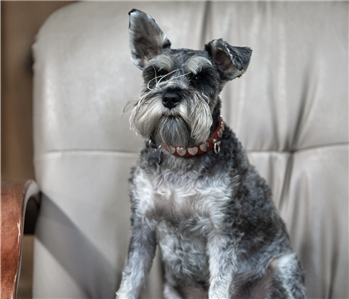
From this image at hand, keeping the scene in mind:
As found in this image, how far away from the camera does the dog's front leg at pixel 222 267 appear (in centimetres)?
111

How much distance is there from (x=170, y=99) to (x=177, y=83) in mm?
66

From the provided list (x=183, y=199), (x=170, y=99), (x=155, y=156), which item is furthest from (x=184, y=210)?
(x=170, y=99)

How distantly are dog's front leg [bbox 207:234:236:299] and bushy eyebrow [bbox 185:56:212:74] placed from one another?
469mm

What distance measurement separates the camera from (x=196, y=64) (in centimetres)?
107

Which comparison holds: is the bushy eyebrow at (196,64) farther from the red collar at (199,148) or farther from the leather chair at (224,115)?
the leather chair at (224,115)

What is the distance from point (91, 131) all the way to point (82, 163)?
127 mm

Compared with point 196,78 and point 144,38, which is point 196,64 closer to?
point 196,78

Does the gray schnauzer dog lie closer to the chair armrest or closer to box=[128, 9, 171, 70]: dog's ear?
box=[128, 9, 171, 70]: dog's ear

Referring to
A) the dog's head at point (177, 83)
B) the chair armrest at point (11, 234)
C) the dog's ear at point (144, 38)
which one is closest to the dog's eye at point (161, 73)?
the dog's head at point (177, 83)

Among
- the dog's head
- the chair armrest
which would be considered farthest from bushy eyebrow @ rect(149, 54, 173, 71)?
the chair armrest

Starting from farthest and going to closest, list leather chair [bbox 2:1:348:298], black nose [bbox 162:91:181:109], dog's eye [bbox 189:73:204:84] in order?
1. leather chair [bbox 2:1:348:298]
2. dog's eye [bbox 189:73:204:84]
3. black nose [bbox 162:91:181:109]

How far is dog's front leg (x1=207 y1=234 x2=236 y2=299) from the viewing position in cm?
111

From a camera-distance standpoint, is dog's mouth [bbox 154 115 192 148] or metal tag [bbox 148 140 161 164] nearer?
dog's mouth [bbox 154 115 192 148]

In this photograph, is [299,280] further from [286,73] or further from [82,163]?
[82,163]
